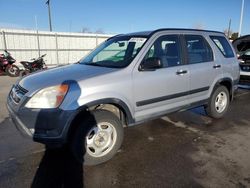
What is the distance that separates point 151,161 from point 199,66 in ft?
7.07

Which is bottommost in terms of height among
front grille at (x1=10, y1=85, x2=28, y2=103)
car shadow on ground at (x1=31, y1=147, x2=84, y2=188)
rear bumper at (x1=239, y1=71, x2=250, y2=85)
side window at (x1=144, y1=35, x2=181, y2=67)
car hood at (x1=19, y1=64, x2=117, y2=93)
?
car shadow on ground at (x1=31, y1=147, x2=84, y2=188)

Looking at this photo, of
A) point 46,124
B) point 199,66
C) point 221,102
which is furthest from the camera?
point 221,102

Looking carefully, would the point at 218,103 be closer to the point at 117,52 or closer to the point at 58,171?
the point at 117,52

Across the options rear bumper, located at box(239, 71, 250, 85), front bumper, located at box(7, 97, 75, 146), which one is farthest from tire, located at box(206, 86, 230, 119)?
Result: front bumper, located at box(7, 97, 75, 146)

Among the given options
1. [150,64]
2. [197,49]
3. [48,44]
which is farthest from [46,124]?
[48,44]

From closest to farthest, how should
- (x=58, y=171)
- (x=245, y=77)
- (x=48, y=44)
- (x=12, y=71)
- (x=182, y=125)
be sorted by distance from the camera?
(x=58, y=171) → (x=182, y=125) → (x=245, y=77) → (x=12, y=71) → (x=48, y=44)

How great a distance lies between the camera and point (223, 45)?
545 cm

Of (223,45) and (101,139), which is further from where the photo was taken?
(223,45)

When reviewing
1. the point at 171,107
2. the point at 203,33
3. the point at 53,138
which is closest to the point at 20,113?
the point at 53,138

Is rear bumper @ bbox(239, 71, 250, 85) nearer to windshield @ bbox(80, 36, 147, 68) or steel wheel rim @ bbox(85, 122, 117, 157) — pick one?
windshield @ bbox(80, 36, 147, 68)

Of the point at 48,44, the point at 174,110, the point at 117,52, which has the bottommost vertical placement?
the point at 174,110

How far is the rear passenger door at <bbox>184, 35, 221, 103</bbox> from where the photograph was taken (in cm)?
455

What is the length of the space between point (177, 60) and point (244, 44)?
5.73 metres

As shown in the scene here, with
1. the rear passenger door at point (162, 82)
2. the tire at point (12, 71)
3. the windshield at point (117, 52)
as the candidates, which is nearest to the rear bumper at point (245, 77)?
the rear passenger door at point (162, 82)
